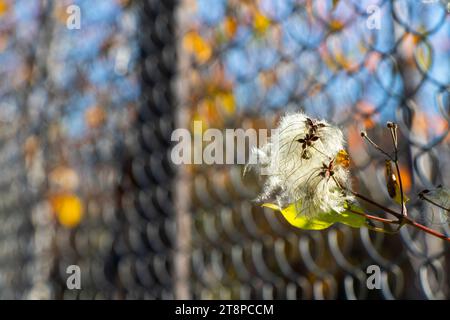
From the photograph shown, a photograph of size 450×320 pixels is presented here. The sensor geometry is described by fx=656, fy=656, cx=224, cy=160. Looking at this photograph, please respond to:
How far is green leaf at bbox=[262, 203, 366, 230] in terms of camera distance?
293mm

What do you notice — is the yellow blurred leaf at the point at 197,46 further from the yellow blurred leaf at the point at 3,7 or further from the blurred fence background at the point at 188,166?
the yellow blurred leaf at the point at 3,7

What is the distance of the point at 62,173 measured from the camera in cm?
212

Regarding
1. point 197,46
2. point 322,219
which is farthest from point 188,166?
point 322,219

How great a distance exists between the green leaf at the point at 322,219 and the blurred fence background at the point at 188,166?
1.61ft

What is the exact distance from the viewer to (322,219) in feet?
0.97

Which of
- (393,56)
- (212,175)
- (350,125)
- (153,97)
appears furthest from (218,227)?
(393,56)

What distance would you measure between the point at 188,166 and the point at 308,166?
4.00 ft

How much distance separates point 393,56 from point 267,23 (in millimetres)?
342
